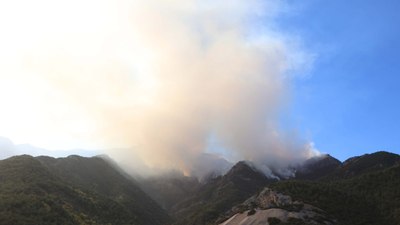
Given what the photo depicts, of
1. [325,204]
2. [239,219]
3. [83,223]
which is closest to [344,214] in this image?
[325,204]

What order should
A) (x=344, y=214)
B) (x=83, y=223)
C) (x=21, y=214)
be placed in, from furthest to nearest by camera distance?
(x=83, y=223) → (x=344, y=214) → (x=21, y=214)

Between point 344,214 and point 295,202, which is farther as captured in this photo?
point 295,202

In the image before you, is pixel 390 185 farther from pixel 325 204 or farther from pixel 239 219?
pixel 239 219

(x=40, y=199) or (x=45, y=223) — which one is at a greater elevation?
(x=40, y=199)

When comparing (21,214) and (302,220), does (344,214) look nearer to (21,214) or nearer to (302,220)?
(302,220)

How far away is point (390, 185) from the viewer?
7677 inches

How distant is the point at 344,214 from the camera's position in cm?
18112

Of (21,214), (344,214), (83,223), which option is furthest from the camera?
(83,223)

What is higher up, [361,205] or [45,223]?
[361,205]

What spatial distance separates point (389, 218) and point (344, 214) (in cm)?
1825

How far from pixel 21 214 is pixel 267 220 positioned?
96915 millimetres

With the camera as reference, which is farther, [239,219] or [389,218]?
[239,219]

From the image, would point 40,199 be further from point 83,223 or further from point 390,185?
point 390,185

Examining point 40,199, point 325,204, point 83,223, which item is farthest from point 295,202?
point 40,199
